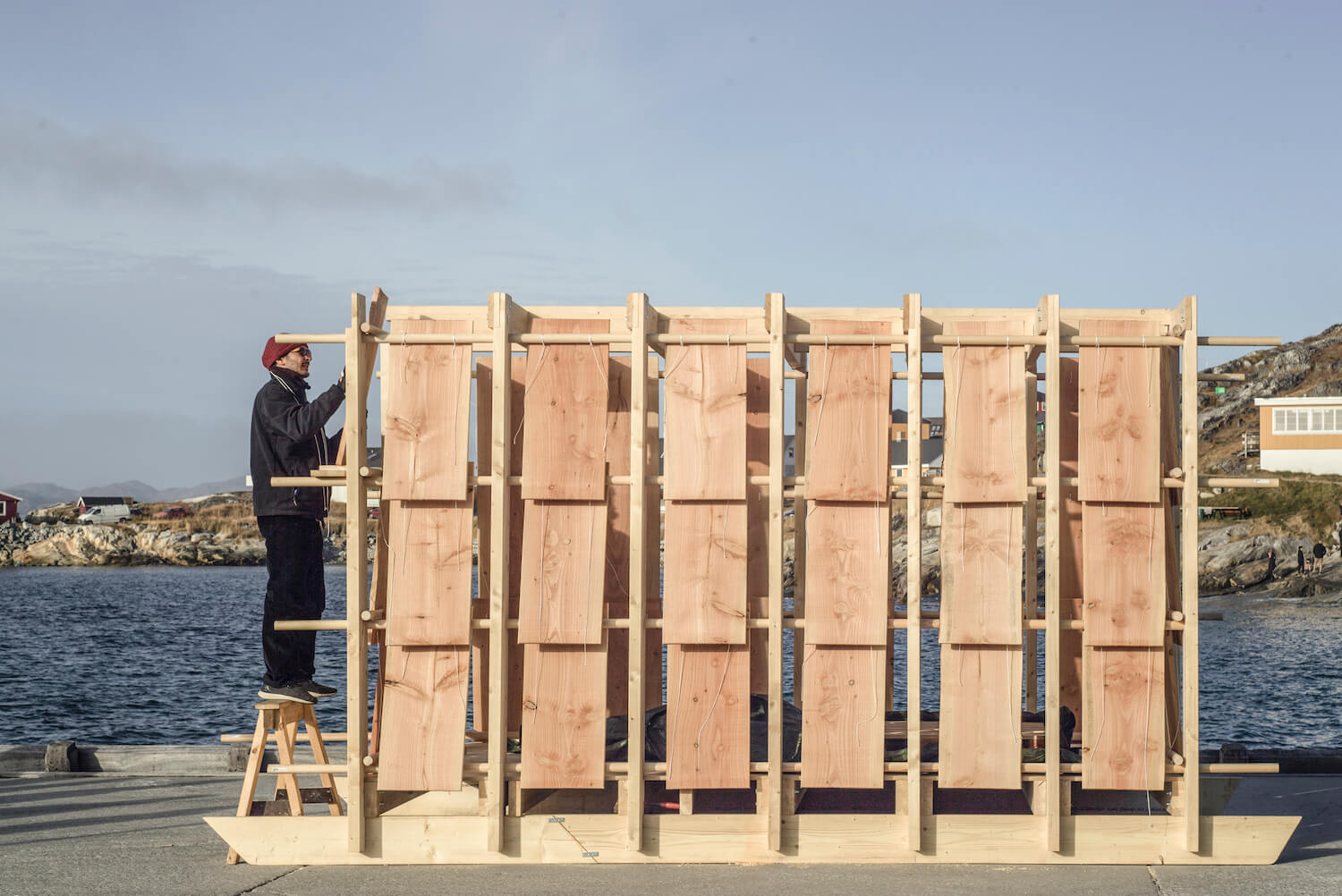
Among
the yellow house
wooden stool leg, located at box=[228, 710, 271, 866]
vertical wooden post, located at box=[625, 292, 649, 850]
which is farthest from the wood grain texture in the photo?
the yellow house

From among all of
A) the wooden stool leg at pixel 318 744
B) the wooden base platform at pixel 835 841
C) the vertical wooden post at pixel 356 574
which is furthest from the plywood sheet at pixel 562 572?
the wooden stool leg at pixel 318 744

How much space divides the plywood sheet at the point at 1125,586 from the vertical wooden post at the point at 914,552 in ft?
3.36

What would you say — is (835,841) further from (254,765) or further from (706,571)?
(254,765)

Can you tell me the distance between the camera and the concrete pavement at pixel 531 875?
21.9 feet

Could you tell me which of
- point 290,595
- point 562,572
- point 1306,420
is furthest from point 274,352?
point 1306,420

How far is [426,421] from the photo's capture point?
743cm

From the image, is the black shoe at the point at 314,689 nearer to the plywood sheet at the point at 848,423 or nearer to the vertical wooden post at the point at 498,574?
the vertical wooden post at the point at 498,574

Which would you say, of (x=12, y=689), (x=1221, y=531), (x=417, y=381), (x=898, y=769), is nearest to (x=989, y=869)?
(x=898, y=769)

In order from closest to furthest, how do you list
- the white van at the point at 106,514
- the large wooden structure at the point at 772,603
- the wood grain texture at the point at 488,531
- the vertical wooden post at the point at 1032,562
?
the large wooden structure at the point at 772,603
the wood grain texture at the point at 488,531
the vertical wooden post at the point at 1032,562
the white van at the point at 106,514

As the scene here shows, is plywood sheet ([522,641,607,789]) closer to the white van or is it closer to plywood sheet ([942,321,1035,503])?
plywood sheet ([942,321,1035,503])

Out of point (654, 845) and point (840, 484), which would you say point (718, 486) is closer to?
point (840, 484)

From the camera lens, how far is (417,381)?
748 cm

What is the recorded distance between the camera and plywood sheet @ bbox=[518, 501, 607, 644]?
24.1 ft

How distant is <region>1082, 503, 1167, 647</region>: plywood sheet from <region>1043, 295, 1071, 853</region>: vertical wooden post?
0.21m
